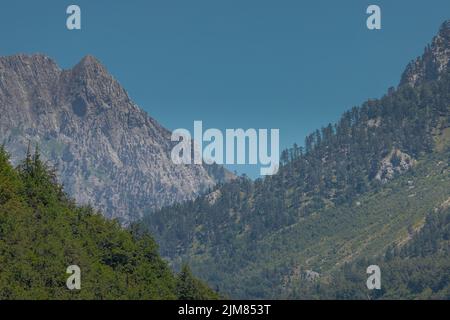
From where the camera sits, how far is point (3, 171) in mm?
146750

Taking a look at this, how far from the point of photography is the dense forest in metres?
124

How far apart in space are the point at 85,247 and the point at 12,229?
2084cm

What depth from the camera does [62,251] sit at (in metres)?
133

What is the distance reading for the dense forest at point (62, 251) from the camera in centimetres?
12362
